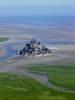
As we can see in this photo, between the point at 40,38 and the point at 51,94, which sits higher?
A: the point at 40,38

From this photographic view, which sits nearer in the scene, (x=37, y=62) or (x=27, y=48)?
(x=37, y=62)

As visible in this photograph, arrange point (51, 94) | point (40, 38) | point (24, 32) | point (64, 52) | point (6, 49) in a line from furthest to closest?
point (24, 32) < point (40, 38) < point (6, 49) < point (64, 52) < point (51, 94)

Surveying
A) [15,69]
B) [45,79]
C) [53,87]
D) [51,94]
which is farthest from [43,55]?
[51,94]

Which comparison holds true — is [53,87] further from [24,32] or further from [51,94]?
[24,32]

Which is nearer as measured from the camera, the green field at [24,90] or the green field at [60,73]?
the green field at [24,90]

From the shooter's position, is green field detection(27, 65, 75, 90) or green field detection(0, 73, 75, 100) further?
green field detection(27, 65, 75, 90)

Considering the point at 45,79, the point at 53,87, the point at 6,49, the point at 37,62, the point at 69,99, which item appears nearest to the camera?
the point at 69,99
